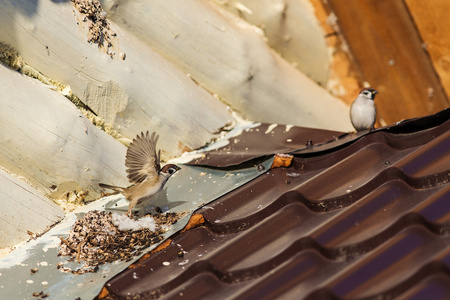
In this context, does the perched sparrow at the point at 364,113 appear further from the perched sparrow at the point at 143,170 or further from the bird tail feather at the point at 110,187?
the bird tail feather at the point at 110,187

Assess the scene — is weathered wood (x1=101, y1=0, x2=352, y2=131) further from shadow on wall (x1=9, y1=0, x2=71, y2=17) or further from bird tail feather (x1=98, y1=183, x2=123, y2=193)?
bird tail feather (x1=98, y1=183, x2=123, y2=193)

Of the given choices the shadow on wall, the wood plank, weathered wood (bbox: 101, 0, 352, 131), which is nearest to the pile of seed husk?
the shadow on wall

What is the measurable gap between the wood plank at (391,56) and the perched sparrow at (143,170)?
2.77 meters

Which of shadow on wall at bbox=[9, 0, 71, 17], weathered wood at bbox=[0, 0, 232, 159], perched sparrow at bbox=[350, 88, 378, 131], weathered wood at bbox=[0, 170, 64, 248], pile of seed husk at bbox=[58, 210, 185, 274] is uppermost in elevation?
shadow on wall at bbox=[9, 0, 71, 17]

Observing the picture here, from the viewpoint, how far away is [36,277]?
Result: 265 centimetres

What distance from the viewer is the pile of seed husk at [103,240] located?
108 inches

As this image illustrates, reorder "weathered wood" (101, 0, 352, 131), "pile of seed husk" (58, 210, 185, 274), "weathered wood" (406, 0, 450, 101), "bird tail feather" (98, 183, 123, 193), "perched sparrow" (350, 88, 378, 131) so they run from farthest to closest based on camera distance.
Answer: "weathered wood" (406, 0, 450, 101)
"perched sparrow" (350, 88, 378, 131)
"weathered wood" (101, 0, 352, 131)
"bird tail feather" (98, 183, 123, 193)
"pile of seed husk" (58, 210, 185, 274)

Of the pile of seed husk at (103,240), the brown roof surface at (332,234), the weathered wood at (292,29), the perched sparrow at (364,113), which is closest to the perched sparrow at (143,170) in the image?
the pile of seed husk at (103,240)

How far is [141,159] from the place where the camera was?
3.65m

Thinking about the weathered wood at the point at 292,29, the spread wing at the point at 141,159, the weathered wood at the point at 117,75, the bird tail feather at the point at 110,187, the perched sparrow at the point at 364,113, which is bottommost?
the bird tail feather at the point at 110,187

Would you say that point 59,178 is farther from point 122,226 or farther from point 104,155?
point 122,226

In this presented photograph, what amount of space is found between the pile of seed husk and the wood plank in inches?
128

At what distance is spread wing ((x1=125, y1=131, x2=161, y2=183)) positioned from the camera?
3.62 m

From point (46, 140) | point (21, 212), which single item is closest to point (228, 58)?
point (46, 140)
